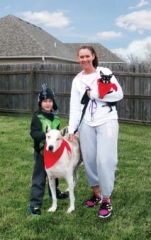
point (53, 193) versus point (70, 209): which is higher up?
point (53, 193)

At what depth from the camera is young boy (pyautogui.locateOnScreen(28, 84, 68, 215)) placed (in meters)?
4.03

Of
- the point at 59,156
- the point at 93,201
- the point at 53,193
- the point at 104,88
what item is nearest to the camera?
the point at 104,88

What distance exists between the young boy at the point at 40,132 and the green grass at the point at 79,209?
0.17m

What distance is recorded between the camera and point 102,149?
381 cm

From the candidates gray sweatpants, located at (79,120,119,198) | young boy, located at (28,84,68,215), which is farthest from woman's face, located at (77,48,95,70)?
gray sweatpants, located at (79,120,119,198)

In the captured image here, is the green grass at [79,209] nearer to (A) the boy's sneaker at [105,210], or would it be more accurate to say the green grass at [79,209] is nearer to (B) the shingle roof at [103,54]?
(A) the boy's sneaker at [105,210]

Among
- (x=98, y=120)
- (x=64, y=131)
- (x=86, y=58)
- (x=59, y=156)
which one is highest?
(x=86, y=58)

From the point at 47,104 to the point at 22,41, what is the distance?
18.9 metres

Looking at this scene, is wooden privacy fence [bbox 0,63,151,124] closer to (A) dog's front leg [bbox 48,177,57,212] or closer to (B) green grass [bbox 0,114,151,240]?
(B) green grass [bbox 0,114,151,240]

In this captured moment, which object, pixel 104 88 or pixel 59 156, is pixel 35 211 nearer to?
pixel 59 156

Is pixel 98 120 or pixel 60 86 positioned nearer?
pixel 98 120

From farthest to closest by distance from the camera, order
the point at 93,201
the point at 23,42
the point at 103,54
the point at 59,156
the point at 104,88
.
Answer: the point at 103,54
the point at 23,42
the point at 93,201
the point at 59,156
the point at 104,88

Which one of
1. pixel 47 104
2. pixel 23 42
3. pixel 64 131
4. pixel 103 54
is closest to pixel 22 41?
pixel 23 42

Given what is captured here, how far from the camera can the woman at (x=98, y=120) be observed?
380cm
